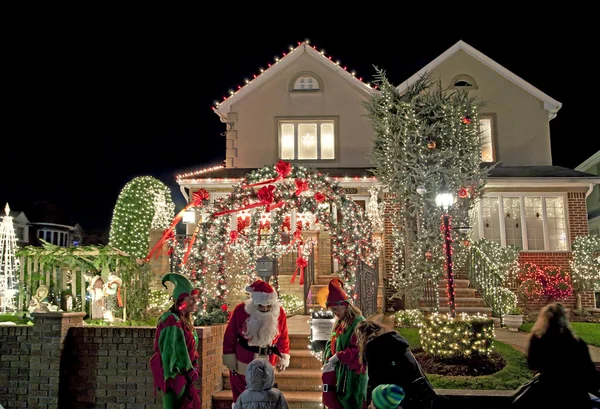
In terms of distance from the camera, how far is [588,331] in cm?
1281

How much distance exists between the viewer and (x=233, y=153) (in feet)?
61.5

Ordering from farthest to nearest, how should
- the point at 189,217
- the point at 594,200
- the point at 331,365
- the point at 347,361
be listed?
the point at 594,200, the point at 189,217, the point at 331,365, the point at 347,361

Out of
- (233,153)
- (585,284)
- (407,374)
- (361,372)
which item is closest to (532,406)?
(407,374)

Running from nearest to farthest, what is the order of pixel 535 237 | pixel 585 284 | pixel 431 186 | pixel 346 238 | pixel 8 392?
pixel 8 392 → pixel 346 238 → pixel 431 186 → pixel 585 284 → pixel 535 237

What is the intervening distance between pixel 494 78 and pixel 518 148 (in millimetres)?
2743

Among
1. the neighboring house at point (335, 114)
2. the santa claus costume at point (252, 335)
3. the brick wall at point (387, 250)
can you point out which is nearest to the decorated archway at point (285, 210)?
the santa claus costume at point (252, 335)

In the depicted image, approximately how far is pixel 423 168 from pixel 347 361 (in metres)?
9.62

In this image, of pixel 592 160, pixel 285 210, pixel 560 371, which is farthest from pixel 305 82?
pixel 592 160

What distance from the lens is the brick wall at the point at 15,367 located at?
7.23 metres

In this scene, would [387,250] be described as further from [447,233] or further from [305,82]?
[447,233]

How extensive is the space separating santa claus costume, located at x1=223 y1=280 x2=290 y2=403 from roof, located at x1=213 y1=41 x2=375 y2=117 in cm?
1391

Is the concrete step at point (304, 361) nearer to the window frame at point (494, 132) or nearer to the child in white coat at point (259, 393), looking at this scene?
the child in white coat at point (259, 393)

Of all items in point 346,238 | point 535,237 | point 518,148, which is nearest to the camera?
point 346,238

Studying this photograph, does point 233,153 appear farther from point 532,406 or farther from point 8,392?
point 532,406
